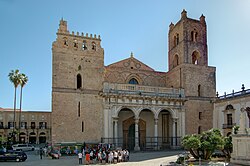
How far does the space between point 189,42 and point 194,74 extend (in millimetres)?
4388

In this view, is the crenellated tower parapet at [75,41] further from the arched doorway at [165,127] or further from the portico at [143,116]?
the arched doorway at [165,127]

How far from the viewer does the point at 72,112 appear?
27.0 metres

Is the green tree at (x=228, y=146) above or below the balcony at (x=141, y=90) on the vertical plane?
below

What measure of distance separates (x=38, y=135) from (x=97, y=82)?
38.9 metres

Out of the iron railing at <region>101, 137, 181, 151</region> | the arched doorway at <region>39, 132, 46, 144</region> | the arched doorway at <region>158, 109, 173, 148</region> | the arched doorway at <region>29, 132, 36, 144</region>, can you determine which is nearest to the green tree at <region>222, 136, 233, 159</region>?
the iron railing at <region>101, 137, 181, 151</region>

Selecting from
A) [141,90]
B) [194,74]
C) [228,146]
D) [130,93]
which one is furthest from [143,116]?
[228,146]

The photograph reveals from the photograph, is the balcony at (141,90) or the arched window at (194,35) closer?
the balcony at (141,90)

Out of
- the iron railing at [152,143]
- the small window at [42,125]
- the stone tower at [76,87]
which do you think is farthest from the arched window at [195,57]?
the small window at [42,125]

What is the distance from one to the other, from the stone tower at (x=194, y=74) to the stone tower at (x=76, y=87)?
35.0ft

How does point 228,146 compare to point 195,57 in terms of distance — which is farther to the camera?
point 195,57

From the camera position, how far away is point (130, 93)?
2875 cm

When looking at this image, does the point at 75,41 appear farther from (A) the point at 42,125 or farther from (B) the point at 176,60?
(A) the point at 42,125

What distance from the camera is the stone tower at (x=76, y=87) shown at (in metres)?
26.5

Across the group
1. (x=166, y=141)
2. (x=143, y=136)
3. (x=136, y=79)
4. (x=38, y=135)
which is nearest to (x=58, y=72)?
(x=136, y=79)
